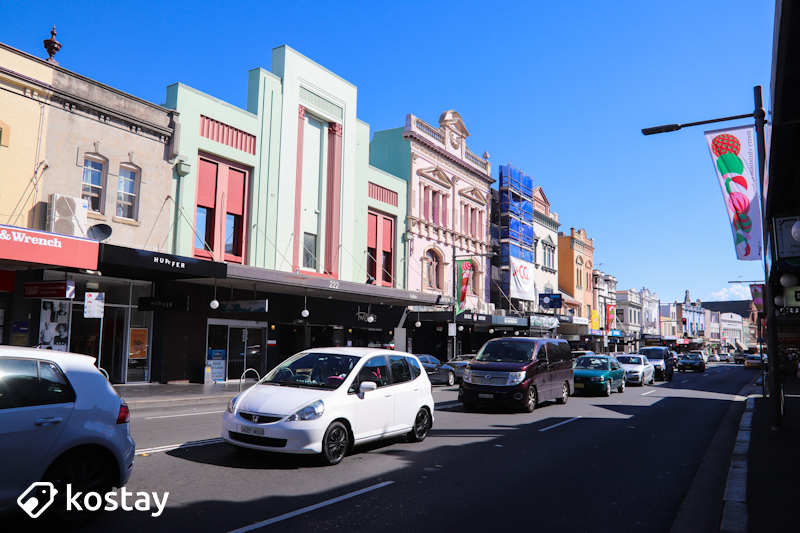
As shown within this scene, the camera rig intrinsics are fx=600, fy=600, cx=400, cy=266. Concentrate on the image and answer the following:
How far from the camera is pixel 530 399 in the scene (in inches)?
600

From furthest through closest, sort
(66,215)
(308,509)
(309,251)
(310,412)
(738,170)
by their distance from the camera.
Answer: (309,251) < (66,215) < (738,170) < (310,412) < (308,509)

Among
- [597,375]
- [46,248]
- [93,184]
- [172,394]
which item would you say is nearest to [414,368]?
[172,394]

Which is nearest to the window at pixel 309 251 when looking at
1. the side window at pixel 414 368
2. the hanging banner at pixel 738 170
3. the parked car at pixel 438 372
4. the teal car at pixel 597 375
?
the parked car at pixel 438 372

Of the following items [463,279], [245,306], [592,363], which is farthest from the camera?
[463,279]

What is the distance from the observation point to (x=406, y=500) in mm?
6512

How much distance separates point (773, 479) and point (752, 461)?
1318mm

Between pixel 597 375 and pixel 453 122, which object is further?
pixel 453 122

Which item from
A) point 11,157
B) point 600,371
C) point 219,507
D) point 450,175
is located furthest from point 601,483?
point 450,175

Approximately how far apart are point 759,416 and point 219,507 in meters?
14.2

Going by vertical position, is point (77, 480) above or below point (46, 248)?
below

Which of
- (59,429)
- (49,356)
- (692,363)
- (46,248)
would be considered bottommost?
(692,363)

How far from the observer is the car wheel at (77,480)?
16.5ft

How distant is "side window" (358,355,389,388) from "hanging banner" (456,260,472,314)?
25.0 m

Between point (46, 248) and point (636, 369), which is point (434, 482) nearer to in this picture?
point (46, 248)
